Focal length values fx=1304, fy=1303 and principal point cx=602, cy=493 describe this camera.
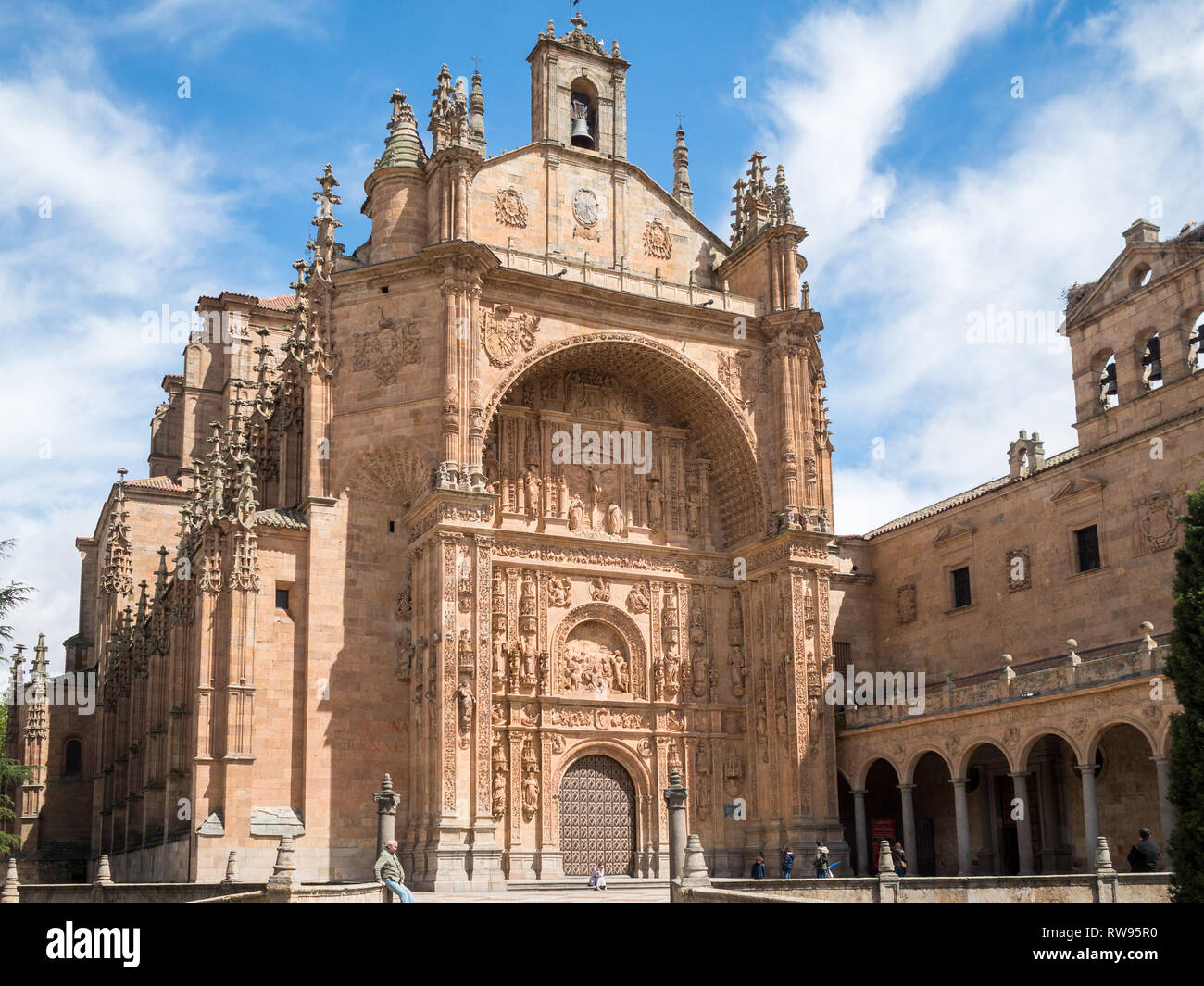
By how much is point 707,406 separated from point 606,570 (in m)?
5.62

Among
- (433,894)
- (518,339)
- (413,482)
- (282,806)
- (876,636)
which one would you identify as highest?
(518,339)

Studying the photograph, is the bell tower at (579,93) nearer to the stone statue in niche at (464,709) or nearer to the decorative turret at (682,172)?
the decorative turret at (682,172)

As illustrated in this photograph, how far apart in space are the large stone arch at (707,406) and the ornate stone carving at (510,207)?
3942mm

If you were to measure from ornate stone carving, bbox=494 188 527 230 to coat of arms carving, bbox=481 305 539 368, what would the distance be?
3.25 metres

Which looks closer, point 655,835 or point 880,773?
point 655,835

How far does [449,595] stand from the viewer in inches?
1189

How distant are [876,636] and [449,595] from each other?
51.6ft

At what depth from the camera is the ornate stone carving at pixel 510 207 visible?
35.6m

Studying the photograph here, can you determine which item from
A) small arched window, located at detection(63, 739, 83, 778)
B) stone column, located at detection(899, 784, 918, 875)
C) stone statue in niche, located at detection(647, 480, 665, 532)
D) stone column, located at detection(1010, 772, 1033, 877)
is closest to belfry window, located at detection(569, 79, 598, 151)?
stone statue in niche, located at detection(647, 480, 665, 532)

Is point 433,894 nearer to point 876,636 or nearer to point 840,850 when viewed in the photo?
point 840,850
